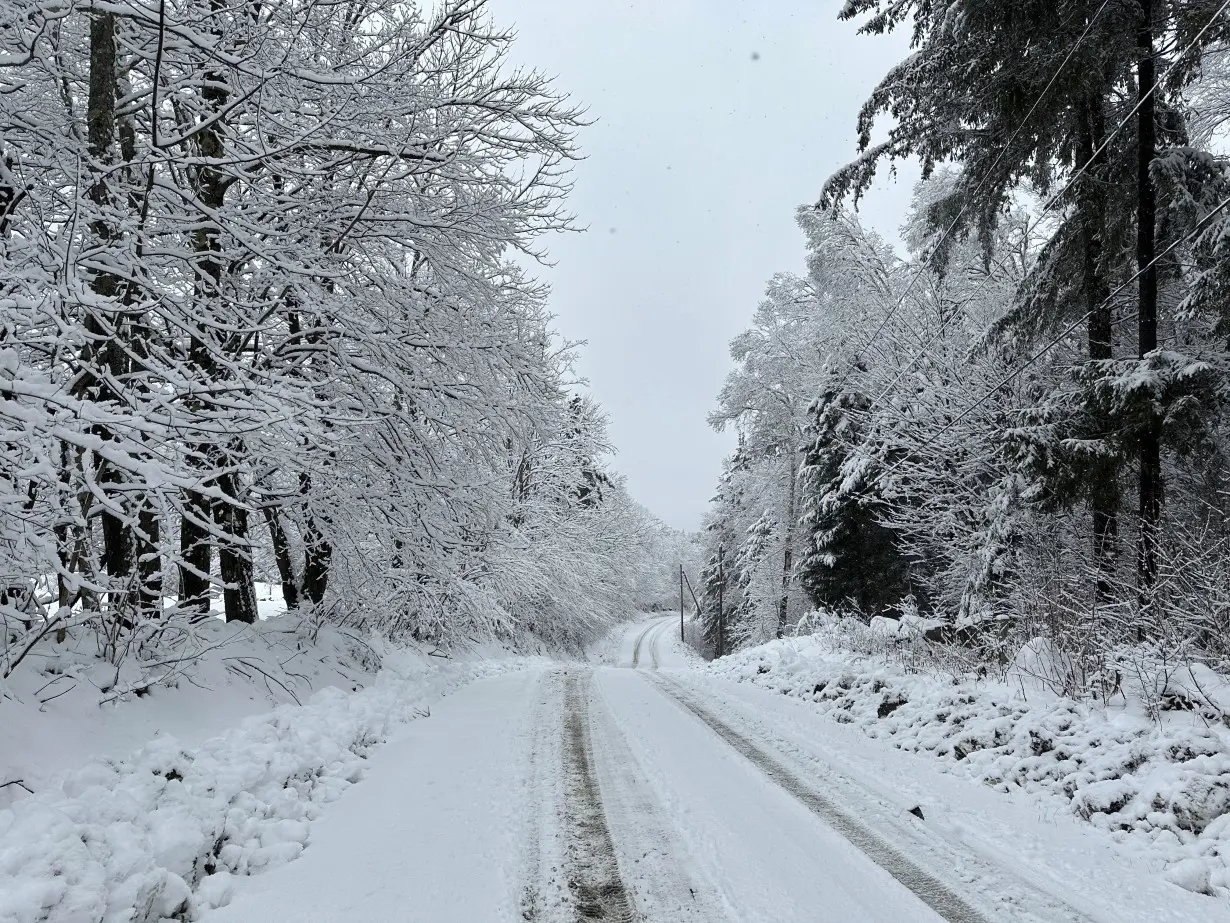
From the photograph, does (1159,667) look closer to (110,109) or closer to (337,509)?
(337,509)

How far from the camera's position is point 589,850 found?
4344 millimetres

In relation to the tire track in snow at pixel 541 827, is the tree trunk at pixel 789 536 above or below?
above

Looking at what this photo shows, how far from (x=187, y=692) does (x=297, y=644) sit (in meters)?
3.15

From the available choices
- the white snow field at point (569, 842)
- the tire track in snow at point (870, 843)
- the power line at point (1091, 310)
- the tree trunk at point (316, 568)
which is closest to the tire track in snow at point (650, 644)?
the tree trunk at point (316, 568)

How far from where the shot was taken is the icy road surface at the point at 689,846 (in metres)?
3.62

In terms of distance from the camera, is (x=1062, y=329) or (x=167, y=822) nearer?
(x=167, y=822)

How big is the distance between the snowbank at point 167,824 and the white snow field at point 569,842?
0.01 metres

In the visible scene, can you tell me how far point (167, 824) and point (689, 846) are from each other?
3.04 meters

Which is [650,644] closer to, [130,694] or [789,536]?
[789,536]

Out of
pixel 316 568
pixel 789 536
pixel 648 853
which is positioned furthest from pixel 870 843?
pixel 789 536

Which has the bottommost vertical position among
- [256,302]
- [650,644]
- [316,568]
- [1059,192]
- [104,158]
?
[650,644]

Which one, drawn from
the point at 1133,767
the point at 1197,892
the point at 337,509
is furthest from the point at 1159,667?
the point at 337,509

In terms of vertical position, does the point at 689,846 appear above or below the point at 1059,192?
below

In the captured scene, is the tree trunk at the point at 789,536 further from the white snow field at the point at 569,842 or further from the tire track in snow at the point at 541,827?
the white snow field at the point at 569,842
